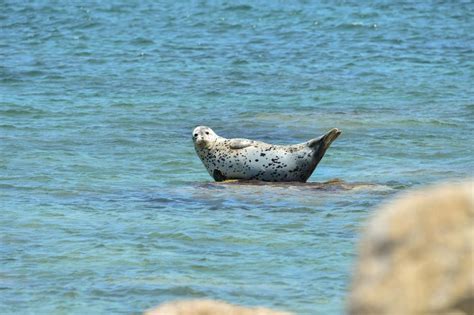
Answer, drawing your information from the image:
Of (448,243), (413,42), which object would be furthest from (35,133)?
(448,243)

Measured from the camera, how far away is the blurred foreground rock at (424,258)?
2586 mm

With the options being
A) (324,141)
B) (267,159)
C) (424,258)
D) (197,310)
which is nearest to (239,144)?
(267,159)

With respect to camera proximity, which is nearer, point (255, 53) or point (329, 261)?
point (329, 261)

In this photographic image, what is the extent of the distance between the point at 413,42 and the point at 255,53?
282 centimetres

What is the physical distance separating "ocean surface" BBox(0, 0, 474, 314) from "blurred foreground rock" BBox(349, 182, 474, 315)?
3.67m

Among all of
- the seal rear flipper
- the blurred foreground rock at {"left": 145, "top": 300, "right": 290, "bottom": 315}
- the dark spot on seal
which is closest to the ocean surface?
the dark spot on seal

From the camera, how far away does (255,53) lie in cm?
2058

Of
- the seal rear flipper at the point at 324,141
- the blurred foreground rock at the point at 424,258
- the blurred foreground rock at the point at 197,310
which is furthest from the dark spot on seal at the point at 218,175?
the blurred foreground rock at the point at 424,258

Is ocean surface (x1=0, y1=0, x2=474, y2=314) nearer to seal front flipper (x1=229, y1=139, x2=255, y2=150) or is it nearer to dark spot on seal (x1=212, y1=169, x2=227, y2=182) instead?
dark spot on seal (x1=212, y1=169, x2=227, y2=182)

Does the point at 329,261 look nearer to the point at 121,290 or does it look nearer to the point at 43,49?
the point at 121,290

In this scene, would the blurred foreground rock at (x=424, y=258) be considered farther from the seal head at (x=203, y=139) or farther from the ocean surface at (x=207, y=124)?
the seal head at (x=203, y=139)

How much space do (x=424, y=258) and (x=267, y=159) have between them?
736cm

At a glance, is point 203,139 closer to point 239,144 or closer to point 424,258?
point 239,144

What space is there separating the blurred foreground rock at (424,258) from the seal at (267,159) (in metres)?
7.22
